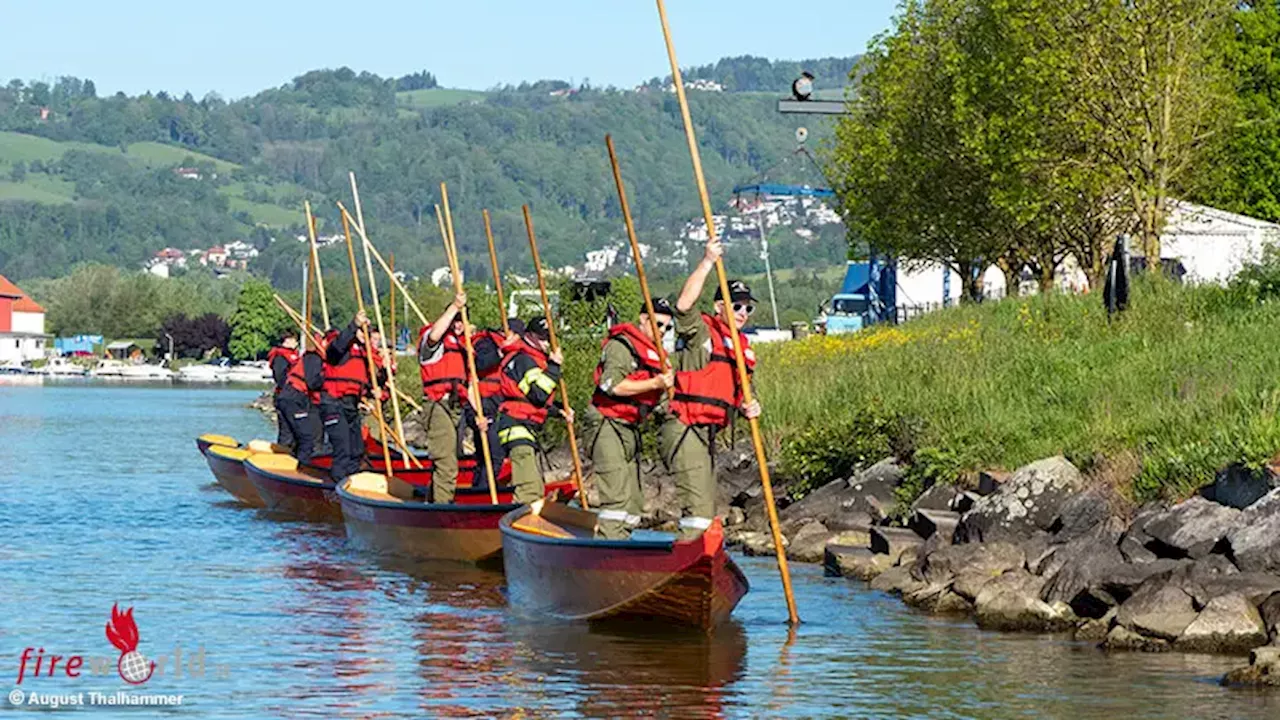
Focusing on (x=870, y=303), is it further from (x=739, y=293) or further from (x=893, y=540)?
(x=739, y=293)

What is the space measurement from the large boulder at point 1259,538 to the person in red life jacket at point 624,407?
523cm

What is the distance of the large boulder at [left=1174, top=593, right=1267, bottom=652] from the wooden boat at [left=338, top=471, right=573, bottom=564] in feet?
24.8

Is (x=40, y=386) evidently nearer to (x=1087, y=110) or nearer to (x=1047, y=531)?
(x=1087, y=110)

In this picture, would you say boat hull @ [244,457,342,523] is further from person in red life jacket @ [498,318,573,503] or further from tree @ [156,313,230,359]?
tree @ [156,313,230,359]

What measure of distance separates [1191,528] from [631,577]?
5416 mm

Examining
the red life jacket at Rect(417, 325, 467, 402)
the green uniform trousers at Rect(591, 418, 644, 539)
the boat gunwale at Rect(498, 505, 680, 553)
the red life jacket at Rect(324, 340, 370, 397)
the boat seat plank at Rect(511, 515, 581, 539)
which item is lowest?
the boat seat plank at Rect(511, 515, 581, 539)

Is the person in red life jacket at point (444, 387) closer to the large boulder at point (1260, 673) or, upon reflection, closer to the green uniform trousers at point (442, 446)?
the green uniform trousers at point (442, 446)

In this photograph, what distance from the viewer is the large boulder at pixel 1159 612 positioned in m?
18.0

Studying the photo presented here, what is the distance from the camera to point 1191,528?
19891mm

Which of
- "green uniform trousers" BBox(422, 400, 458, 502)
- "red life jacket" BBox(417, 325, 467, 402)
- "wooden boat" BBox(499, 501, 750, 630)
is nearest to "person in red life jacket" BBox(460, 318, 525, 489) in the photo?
"red life jacket" BBox(417, 325, 467, 402)

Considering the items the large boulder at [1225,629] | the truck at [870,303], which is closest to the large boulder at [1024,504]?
the large boulder at [1225,629]

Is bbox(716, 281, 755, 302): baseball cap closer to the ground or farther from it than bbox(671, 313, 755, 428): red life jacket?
farther from it

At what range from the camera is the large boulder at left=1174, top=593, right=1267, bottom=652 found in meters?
17.7

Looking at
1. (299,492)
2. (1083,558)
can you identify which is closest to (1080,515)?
(1083,558)
